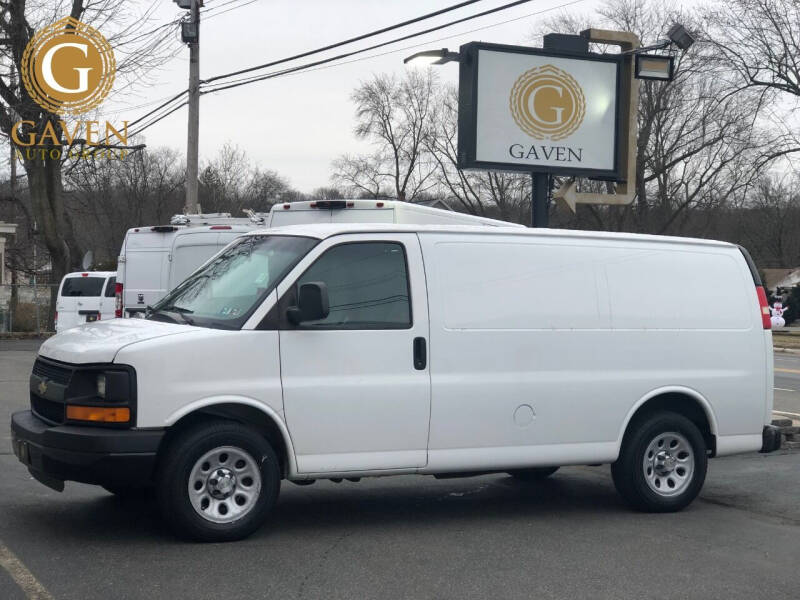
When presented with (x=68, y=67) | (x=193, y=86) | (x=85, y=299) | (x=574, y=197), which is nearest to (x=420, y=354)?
(x=574, y=197)

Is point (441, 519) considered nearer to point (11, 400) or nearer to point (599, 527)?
point (599, 527)

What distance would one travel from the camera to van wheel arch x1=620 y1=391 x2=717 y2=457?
26.2 feet

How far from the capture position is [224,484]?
257 inches

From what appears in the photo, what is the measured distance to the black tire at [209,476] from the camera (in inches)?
250

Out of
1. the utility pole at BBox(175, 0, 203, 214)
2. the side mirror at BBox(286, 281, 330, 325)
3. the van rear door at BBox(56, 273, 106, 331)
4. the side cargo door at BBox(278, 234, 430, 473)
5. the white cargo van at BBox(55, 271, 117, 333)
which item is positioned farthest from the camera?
the van rear door at BBox(56, 273, 106, 331)

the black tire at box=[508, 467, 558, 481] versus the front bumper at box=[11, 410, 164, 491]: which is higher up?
the front bumper at box=[11, 410, 164, 491]

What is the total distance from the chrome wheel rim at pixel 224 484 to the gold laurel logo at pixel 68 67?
23.6 metres

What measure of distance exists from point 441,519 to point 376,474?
2.82 feet

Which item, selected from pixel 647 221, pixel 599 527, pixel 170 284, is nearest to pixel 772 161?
pixel 647 221

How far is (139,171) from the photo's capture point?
63.6 m

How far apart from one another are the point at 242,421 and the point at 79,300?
21.3 metres

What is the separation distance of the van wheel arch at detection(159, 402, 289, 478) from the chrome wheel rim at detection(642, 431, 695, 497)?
2.89 m

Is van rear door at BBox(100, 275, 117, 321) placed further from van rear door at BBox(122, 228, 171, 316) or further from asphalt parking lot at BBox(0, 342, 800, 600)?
asphalt parking lot at BBox(0, 342, 800, 600)

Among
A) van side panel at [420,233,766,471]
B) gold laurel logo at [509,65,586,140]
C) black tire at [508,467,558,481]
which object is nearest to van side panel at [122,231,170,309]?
gold laurel logo at [509,65,586,140]
